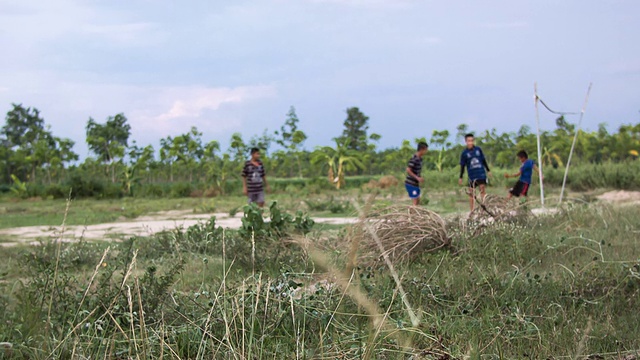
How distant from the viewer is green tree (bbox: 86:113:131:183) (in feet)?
101

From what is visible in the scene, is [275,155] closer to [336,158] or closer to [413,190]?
[336,158]

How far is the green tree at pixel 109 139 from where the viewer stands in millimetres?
30856

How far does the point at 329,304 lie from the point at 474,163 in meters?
8.08

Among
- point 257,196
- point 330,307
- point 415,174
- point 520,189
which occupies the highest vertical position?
point 415,174

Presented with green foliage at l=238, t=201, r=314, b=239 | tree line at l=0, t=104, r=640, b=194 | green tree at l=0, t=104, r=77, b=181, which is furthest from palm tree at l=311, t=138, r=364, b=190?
green foliage at l=238, t=201, r=314, b=239

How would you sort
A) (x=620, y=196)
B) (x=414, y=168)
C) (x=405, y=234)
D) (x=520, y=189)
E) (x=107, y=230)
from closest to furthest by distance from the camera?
(x=405, y=234), (x=107, y=230), (x=414, y=168), (x=520, y=189), (x=620, y=196)

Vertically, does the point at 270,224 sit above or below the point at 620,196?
above

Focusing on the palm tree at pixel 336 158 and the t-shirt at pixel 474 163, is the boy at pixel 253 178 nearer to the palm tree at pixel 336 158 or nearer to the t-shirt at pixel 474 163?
the t-shirt at pixel 474 163

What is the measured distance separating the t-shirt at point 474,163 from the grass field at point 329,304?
158 inches

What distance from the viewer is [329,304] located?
316 cm

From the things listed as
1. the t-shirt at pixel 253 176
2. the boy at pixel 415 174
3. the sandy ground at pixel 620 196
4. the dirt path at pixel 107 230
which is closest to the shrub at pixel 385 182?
the boy at pixel 415 174

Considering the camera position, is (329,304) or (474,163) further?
(474,163)

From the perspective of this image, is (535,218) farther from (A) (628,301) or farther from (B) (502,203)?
(A) (628,301)

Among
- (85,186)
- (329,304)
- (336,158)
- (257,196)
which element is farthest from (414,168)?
(336,158)
